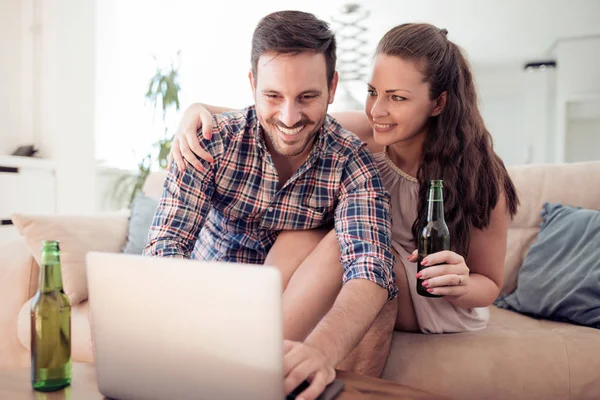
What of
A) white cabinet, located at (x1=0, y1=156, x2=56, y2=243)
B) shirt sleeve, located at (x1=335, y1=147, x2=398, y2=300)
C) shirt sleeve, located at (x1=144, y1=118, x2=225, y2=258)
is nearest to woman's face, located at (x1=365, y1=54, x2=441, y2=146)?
shirt sleeve, located at (x1=335, y1=147, x2=398, y2=300)

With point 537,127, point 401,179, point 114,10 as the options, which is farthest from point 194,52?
point 537,127

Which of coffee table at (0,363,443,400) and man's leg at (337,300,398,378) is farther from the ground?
coffee table at (0,363,443,400)

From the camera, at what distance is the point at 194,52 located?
17.9 ft

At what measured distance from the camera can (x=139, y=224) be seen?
2180mm

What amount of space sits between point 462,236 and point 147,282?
1047 mm

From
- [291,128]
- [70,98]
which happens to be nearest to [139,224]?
[291,128]

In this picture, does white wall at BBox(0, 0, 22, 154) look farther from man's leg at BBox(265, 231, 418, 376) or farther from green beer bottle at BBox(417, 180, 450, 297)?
green beer bottle at BBox(417, 180, 450, 297)

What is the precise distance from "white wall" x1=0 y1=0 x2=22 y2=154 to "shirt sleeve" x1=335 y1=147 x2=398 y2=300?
3002 millimetres

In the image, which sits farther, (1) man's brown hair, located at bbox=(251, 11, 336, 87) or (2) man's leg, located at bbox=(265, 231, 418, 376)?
(1) man's brown hair, located at bbox=(251, 11, 336, 87)

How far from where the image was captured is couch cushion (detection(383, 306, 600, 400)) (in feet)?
4.67

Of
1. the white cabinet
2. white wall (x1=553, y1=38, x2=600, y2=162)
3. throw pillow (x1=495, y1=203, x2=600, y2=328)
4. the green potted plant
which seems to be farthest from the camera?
white wall (x1=553, y1=38, x2=600, y2=162)

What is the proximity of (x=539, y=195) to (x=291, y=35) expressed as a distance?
→ 1.27m

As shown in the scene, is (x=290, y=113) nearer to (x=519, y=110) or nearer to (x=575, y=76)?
(x=575, y=76)

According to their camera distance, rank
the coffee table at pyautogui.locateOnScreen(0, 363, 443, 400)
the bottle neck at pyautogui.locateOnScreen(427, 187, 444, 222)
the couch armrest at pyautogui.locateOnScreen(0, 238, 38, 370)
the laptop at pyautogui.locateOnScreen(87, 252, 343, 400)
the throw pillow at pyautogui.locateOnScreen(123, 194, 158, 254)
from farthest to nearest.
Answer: the throw pillow at pyautogui.locateOnScreen(123, 194, 158, 254)
the couch armrest at pyautogui.locateOnScreen(0, 238, 38, 370)
the bottle neck at pyautogui.locateOnScreen(427, 187, 444, 222)
the coffee table at pyautogui.locateOnScreen(0, 363, 443, 400)
the laptop at pyautogui.locateOnScreen(87, 252, 343, 400)
